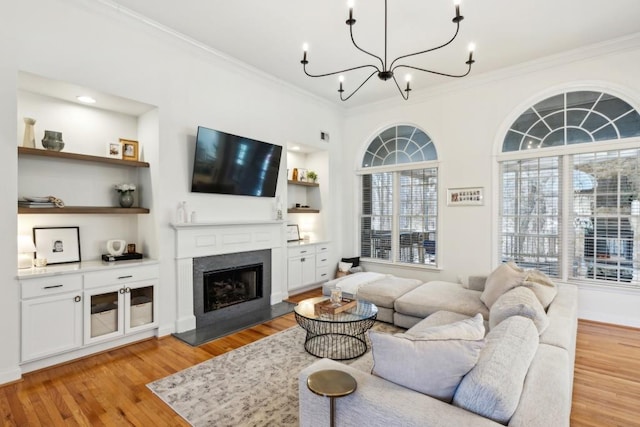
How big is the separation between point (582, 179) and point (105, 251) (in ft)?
19.3

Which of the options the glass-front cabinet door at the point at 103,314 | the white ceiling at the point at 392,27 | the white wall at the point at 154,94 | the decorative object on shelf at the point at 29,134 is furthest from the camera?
the white ceiling at the point at 392,27

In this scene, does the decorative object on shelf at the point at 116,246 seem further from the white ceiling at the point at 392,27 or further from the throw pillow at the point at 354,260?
the throw pillow at the point at 354,260

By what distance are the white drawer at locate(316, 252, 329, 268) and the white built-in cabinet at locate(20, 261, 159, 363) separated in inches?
110

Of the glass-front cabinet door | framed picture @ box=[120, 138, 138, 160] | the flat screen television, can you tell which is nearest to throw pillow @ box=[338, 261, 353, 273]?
the flat screen television

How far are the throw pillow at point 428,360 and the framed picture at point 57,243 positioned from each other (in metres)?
3.30

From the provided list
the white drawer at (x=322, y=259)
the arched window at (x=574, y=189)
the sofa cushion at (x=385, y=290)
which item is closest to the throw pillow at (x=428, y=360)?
the sofa cushion at (x=385, y=290)

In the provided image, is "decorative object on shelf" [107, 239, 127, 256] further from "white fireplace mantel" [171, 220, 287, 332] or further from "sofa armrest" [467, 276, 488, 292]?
"sofa armrest" [467, 276, 488, 292]

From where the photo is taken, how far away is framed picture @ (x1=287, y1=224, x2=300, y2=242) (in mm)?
5648

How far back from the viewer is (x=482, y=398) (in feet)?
4.32

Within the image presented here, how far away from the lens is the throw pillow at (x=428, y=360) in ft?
4.67

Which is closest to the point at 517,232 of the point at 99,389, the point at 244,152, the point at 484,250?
the point at 484,250

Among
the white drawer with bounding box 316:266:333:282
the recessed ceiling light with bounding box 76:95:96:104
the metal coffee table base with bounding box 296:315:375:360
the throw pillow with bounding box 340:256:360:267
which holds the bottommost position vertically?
the metal coffee table base with bounding box 296:315:375:360

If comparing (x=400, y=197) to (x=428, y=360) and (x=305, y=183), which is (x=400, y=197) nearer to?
(x=305, y=183)

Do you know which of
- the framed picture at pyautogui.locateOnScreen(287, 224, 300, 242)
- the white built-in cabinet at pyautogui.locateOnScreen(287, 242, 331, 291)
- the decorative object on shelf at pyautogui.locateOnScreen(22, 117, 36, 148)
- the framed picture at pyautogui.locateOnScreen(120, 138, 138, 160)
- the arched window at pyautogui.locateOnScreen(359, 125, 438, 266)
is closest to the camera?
the decorative object on shelf at pyautogui.locateOnScreen(22, 117, 36, 148)
